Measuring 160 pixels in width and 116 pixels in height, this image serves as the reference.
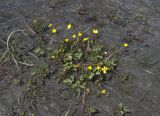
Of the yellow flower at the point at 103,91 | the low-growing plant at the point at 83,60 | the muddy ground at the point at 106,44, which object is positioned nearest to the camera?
the muddy ground at the point at 106,44

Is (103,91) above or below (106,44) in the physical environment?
below

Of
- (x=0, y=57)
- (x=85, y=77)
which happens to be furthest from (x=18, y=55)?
(x=85, y=77)

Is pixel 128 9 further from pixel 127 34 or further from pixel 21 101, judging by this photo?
pixel 21 101

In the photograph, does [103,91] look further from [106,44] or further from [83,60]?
[106,44]

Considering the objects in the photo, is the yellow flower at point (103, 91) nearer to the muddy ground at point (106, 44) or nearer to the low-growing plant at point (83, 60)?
the muddy ground at point (106, 44)

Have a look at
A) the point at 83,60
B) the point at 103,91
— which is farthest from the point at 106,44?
the point at 103,91

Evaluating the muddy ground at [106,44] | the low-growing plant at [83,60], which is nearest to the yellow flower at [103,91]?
the muddy ground at [106,44]

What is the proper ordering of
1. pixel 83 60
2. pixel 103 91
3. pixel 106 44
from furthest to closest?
pixel 106 44, pixel 83 60, pixel 103 91

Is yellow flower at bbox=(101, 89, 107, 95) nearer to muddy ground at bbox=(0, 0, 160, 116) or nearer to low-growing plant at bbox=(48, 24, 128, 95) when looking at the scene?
muddy ground at bbox=(0, 0, 160, 116)

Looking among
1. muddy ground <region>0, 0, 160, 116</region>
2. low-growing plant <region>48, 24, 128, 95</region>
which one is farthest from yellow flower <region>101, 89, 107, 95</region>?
low-growing plant <region>48, 24, 128, 95</region>
